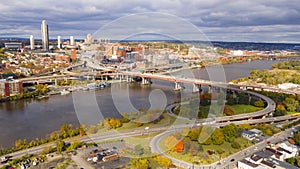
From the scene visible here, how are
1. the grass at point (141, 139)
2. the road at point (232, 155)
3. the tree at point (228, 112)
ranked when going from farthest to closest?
the tree at point (228, 112)
the grass at point (141, 139)
the road at point (232, 155)

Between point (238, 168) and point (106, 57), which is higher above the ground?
point (106, 57)

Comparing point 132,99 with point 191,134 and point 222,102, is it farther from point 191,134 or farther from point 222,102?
point 191,134

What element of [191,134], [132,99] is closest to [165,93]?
[132,99]

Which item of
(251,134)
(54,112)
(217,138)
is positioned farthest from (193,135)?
(54,112)

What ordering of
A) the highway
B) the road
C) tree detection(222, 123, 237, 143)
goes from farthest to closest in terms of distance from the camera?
tree detection(222, 123, 237, 143) → the highway → the road

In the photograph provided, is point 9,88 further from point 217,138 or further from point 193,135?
point 217,138

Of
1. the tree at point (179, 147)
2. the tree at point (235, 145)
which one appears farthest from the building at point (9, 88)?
the tree at point (235, 145)

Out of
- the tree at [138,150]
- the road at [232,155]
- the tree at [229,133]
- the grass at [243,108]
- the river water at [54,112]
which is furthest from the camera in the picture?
the grass at [243,108]

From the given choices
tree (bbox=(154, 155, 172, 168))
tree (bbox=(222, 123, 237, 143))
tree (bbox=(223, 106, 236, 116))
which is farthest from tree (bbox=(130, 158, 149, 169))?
tree (bbox=(223, 106, 236, 116))

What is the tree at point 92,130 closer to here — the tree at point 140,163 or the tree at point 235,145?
the tree at point 140,163

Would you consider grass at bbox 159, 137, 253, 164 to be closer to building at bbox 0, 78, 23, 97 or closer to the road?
the road

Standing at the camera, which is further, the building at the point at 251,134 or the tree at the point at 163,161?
the building at the point at 251,134
